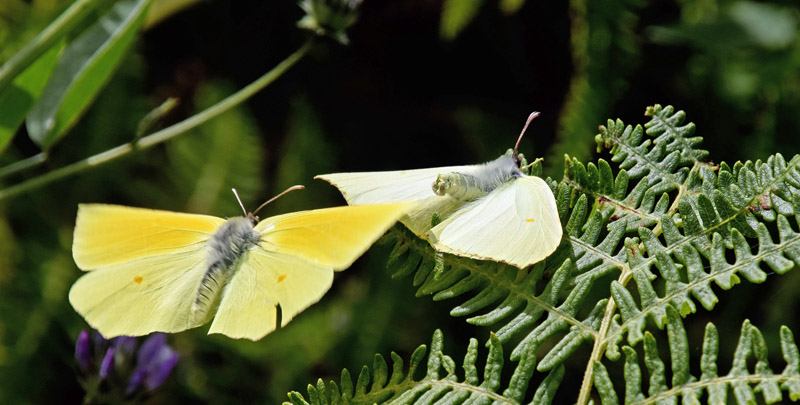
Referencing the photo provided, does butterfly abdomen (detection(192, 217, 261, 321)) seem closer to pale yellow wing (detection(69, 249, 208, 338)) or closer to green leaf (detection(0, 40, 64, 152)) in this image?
pale yellow wing (detection(69, 249, 208, 338))

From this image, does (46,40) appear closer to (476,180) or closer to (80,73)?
(80,73)

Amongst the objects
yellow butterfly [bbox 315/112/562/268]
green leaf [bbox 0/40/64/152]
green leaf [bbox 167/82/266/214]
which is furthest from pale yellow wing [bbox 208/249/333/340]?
green leaf [bbox 167/82/266/214]

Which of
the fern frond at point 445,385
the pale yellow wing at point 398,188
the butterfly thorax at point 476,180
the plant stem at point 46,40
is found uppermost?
the plant stem at point 46,40

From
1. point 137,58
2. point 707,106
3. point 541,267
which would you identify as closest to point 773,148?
point 707,106

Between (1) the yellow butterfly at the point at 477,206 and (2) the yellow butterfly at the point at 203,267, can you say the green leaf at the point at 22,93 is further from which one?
(1) the yellow butterfly at the point at 477,206

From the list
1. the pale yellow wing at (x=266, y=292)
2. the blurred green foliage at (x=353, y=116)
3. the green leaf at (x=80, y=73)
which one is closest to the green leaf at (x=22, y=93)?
the green leaf at (x=80, y=73)

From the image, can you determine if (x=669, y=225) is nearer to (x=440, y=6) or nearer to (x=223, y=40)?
(x=440, y=6)
